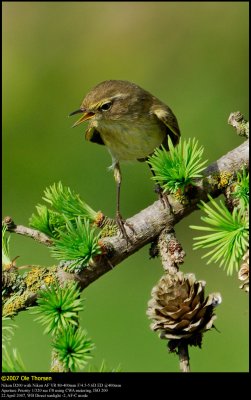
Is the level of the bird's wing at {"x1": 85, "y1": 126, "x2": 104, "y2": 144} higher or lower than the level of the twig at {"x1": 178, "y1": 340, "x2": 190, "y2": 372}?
higher

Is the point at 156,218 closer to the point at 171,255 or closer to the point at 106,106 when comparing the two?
the point at 171,255

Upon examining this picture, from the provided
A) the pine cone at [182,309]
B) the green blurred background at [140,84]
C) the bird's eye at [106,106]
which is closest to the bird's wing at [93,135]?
the bird's eye at [106,106]

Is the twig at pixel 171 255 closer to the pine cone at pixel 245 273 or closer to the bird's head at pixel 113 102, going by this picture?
the pine cone at pixel 245 273

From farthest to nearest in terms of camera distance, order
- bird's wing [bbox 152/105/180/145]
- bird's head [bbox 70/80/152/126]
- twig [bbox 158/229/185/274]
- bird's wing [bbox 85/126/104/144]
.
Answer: bird's wing [bbox 85/126/104/144]
bird's wing [bbox 152/105/180/145]
bird's head [bbox 70/80/152/126]
twig [bbox 158/229/185/274]

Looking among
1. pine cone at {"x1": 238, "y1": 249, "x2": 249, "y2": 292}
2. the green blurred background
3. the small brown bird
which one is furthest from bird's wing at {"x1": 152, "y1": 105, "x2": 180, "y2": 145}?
pine cone at {"x1": 238, "y1": 249, "x2": 249, "y2": 292}

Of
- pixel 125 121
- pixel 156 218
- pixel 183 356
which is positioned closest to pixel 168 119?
pixel 125 121

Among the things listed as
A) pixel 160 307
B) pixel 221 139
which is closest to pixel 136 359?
pixel 221 139

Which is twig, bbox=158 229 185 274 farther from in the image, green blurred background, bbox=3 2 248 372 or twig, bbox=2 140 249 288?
green blurred background, bbox=3 2 248 372
